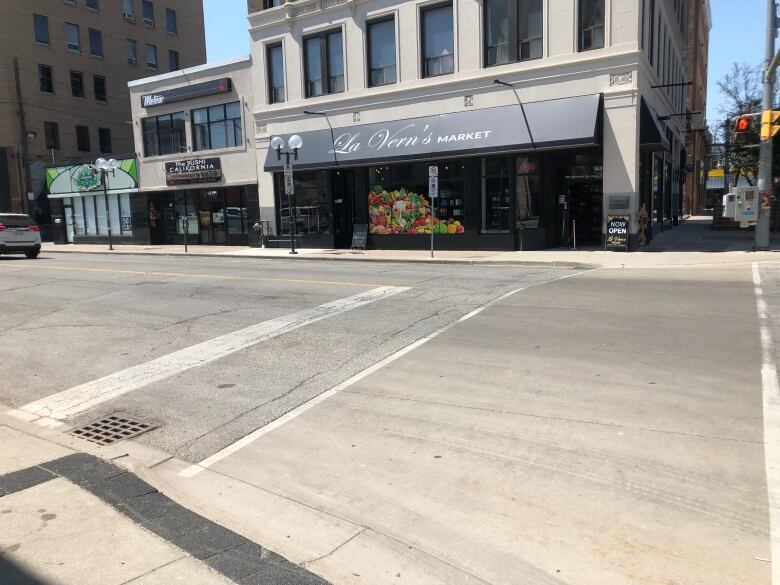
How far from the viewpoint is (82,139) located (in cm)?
4666

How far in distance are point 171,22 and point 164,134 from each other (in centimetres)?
2701

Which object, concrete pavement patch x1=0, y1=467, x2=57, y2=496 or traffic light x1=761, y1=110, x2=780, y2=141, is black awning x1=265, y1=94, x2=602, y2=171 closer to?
traffic light x1=761, y1=110, x2=780, y2=141

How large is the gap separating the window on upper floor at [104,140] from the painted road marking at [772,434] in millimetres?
49754

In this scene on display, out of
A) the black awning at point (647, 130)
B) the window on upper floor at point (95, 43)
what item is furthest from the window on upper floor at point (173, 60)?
the black awning at point (647, 130)

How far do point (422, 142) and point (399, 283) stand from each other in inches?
392

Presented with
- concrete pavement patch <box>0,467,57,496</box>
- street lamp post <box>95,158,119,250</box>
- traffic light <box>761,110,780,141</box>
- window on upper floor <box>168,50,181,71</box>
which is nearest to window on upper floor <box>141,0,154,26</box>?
window on upper floor <box>168,50,181,71</box>

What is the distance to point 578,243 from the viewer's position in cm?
2320

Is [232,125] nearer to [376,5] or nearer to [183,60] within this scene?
[376,5]

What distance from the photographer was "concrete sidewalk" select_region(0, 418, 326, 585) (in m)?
3.22

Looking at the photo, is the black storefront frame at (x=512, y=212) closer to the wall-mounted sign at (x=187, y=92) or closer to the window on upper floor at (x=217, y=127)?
the window on upper floor at (x=217, y=127)

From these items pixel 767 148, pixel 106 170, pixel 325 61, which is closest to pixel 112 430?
pixel 767 148

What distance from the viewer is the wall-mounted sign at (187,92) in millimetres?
28391

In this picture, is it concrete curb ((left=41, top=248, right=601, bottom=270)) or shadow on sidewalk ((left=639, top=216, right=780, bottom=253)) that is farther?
shadow on sidewalk ((left=639, top=216, right=780, bottom=253))

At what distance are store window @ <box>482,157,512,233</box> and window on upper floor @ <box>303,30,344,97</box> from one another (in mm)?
7598
